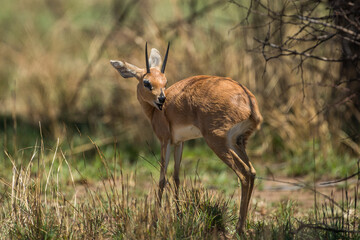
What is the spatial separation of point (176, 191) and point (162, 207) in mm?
359

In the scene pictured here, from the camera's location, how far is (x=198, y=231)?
3.81m

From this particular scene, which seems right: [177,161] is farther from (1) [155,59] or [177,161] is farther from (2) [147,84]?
(1) [155,59]

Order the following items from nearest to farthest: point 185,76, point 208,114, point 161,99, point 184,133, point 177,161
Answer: point 208,114 → point 161,99 → point 184,133 → point 177,161 → point 185,76

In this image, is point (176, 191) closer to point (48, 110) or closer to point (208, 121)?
point (208, 121)

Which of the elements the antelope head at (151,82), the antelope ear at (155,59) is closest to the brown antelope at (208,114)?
the antelope head at (151,82)

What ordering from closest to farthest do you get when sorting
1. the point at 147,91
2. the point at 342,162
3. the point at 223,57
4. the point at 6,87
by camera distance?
the point at 147,91, the point at 342,162, the point at 223,57, the point at 6,87

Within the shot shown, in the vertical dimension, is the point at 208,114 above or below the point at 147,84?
below

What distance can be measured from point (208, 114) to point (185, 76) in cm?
422

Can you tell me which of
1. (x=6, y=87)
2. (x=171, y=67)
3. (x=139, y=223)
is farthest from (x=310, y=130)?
(x=6, y=87)

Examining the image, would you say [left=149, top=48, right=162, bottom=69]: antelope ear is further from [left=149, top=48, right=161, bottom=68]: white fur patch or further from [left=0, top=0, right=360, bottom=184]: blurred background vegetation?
[left=0, top=0, right=360, bottom=184]: blurred background vegetation

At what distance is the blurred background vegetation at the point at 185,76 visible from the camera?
7316 mm

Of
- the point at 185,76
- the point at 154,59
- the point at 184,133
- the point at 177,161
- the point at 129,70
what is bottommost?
the point at 177,161

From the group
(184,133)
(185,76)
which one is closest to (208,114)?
(184,133)

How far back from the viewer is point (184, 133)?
4191mm
